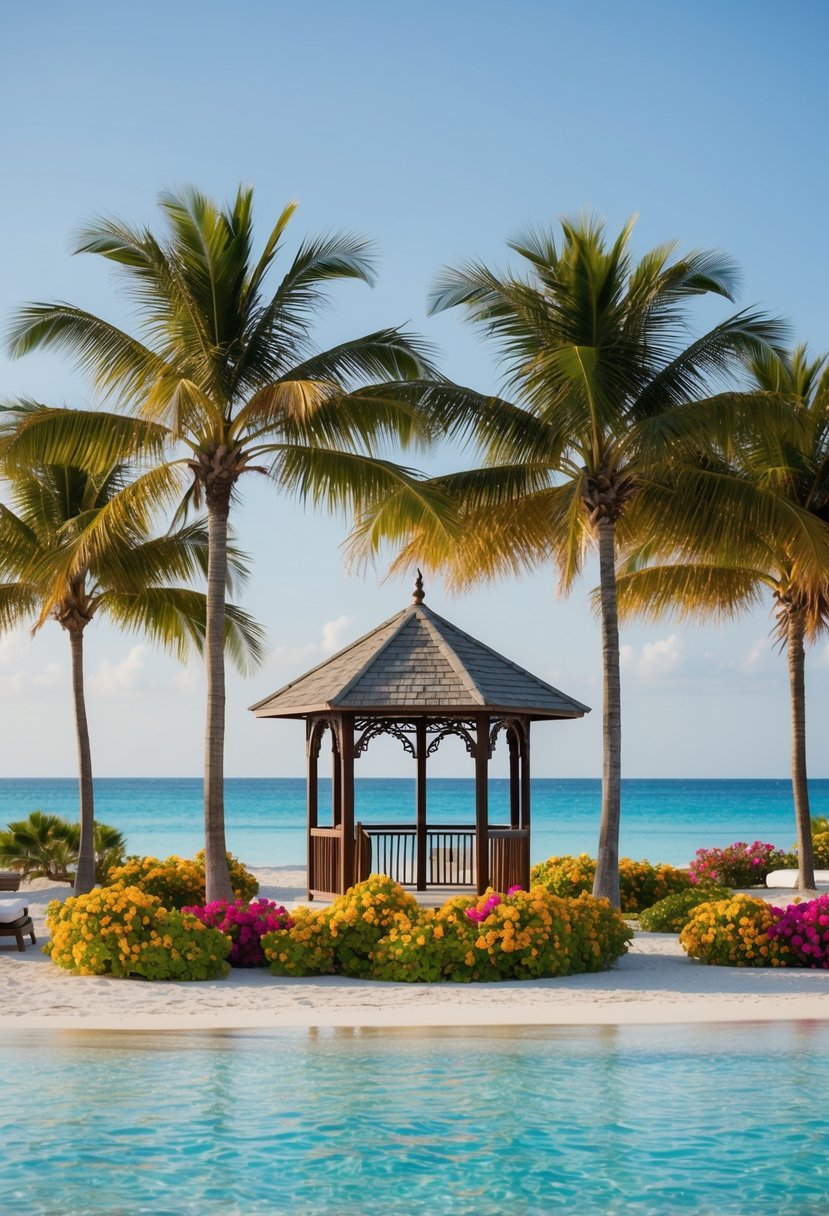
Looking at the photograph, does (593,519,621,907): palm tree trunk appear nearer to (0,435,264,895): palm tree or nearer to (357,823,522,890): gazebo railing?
(357,823,522,890): gazebo railing

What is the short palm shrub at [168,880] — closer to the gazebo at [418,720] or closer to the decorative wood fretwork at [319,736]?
the gazebo at [418,720]

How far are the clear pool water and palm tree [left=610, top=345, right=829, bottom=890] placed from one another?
1065cm

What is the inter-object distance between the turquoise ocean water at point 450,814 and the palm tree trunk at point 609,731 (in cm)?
3200

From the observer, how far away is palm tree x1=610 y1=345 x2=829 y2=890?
2061 centimetres

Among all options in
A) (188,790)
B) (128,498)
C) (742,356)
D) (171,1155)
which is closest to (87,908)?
(128,498)

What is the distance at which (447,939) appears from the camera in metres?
13.6

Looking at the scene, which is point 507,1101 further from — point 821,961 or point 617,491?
point 617,491

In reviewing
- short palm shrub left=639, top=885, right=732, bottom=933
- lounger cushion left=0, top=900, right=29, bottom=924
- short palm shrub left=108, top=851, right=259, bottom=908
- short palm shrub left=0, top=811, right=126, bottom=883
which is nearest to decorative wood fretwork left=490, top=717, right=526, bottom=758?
short palm shrub left=639, top=885, right=732, bottom=933

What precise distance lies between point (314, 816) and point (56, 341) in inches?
305

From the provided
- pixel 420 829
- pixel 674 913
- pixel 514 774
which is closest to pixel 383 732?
pixel 514 774

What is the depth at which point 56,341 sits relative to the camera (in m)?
16.0

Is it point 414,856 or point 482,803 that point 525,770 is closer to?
point 482,803

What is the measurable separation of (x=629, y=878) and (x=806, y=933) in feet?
17.4

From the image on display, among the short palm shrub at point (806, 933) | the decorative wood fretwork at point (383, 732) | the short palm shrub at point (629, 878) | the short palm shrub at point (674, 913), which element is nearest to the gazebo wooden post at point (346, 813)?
the decorative wood fretwork at point (383, 732)
